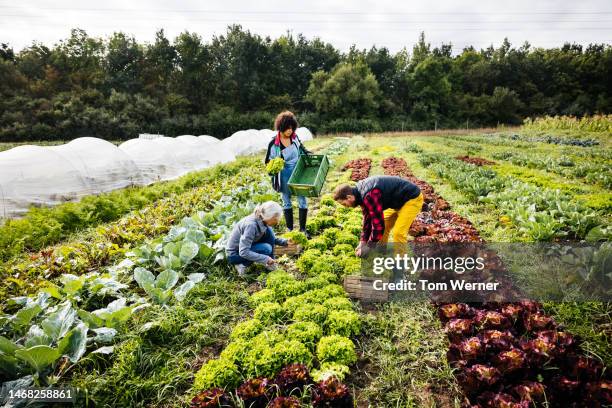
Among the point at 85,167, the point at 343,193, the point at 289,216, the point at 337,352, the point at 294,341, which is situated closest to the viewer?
the point at 337,352

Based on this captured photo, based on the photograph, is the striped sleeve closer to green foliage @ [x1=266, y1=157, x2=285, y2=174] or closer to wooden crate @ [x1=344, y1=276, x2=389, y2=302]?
wooden crate @ [x1=344, y1=276, x2=389, y2=302]

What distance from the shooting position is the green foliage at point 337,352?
303 cm

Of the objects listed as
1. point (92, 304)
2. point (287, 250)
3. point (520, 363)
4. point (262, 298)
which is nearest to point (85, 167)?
point (92, 304)

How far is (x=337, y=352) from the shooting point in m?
3.04

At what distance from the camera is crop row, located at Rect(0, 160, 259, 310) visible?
4891 millimetres

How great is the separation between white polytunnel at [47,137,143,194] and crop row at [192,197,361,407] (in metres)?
9.00

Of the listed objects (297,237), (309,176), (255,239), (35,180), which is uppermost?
(309,176)

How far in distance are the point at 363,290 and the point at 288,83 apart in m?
55.2

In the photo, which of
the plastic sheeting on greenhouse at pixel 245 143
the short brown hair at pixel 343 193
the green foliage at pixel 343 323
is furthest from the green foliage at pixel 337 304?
the plastic sheeting on greenhouse at pixel 245 143

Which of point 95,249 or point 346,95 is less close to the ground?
point 346,95

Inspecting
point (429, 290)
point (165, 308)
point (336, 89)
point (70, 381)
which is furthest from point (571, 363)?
point (336, 89)

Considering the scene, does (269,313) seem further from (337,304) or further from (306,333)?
(337,304)

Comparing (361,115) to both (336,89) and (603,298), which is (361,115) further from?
(603,298)

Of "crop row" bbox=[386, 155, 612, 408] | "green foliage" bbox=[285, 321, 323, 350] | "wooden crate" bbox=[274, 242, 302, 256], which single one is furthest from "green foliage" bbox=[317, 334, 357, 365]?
"wooden crate" bbox=[274, 242, 302, 256]
